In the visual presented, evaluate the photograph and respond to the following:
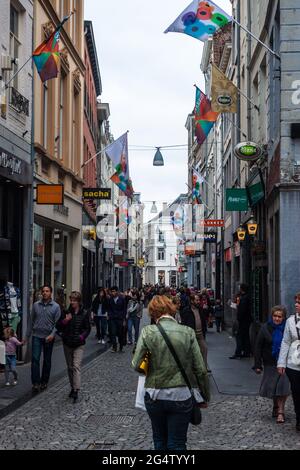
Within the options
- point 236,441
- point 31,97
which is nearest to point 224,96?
point 31,97

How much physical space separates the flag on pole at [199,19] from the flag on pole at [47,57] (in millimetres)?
2727

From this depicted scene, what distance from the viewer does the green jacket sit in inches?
247

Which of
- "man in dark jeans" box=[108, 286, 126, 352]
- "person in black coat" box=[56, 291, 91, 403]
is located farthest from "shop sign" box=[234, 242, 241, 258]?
"person in black coat" box=[56, 291, 91, 403]

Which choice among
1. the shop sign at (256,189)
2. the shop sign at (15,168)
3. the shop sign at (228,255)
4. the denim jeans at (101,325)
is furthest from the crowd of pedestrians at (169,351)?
the shop sign at (228,255)

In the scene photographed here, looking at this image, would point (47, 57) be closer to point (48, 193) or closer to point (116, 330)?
point (48, 193)

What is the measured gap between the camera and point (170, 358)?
633 centimetres

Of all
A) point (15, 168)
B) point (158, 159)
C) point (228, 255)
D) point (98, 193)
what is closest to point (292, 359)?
point (15, 168)

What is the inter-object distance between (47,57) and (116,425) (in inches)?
352

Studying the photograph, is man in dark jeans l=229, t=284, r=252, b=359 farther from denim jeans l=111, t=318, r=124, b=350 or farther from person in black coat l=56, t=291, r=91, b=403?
person in black coat l=56, t=291, r=91, b=403

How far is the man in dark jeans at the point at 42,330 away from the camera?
500 inches

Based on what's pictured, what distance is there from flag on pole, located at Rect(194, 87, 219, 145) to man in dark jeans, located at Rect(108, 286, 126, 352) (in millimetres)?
5658

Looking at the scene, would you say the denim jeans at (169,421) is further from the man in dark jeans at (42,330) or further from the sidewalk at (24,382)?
the man in dark jeans at (42,330)

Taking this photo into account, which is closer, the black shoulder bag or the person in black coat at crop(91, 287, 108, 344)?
the black shoulder bag

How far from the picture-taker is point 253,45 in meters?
23.6
